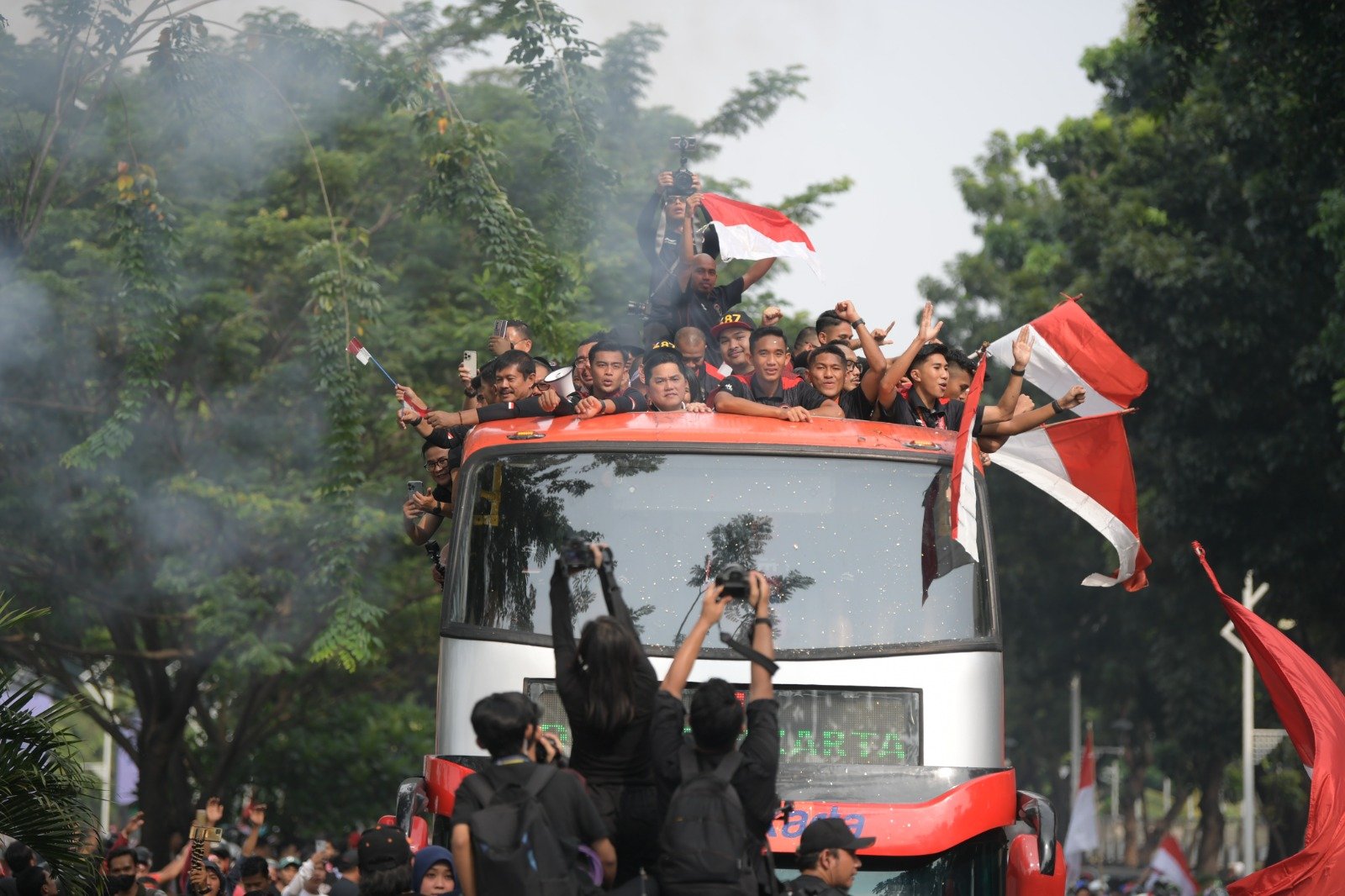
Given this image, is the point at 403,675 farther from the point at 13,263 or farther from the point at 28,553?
the point at 13,263

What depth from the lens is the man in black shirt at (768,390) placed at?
28.5 ft

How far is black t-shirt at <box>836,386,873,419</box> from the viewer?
359 inches

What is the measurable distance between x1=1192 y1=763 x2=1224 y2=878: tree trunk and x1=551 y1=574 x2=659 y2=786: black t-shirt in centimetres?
3271

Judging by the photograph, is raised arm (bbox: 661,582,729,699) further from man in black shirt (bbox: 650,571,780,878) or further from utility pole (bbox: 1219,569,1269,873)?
utility pole (bbox: 1219,569,1269,873)

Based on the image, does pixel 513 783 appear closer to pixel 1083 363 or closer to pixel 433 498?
pixel 433 498

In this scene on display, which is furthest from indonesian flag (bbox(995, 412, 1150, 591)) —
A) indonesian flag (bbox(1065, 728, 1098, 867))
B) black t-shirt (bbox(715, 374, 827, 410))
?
indonesian flag (bbox(1065, 728, 1098, 867))

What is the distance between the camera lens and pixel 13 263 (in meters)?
11.4

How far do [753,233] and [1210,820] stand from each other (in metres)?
30.8

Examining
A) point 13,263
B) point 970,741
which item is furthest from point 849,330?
point 13,263

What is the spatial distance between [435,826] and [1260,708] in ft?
90.0

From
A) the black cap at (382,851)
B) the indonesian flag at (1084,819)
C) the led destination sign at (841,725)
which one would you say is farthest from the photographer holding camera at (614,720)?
the indonesian flag at (1084,819)

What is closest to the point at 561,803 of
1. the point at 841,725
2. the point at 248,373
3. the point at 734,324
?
the point at 841,725

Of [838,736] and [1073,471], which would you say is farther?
[1073,471]

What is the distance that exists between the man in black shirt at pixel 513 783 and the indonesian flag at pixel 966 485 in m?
2.63
